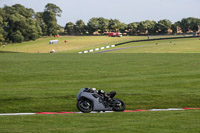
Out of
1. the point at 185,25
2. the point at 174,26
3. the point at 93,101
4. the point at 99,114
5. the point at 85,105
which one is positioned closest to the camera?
the point at 99,114

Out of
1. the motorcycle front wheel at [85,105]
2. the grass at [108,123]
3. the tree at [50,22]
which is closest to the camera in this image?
the grass at [108,123]

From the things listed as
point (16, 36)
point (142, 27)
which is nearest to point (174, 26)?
point (142, 27)

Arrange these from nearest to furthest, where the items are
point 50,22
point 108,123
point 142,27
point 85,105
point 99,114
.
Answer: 1. point 108,123
2. point 99,114
3. point 85,105
4. point 50,22
5. point 142,27

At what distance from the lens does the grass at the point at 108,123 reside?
11188mm

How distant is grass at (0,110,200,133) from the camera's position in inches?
440

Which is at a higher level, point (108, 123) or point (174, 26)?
point (174, 26)

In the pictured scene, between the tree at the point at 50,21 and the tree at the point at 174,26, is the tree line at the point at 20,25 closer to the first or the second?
the tree at the point at 50,21

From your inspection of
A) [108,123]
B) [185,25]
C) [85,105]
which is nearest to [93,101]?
[85,105]

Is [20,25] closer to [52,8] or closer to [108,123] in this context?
[52,8]

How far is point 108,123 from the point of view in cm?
1238

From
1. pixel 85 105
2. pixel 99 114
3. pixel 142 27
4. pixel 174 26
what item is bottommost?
pixel 99 114

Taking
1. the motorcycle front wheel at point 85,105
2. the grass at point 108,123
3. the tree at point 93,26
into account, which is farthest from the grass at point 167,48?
the tree at point 93,26

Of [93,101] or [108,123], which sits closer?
[108,123]

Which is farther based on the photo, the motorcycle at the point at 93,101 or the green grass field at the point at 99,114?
the motorcycle at the point at 93,101
